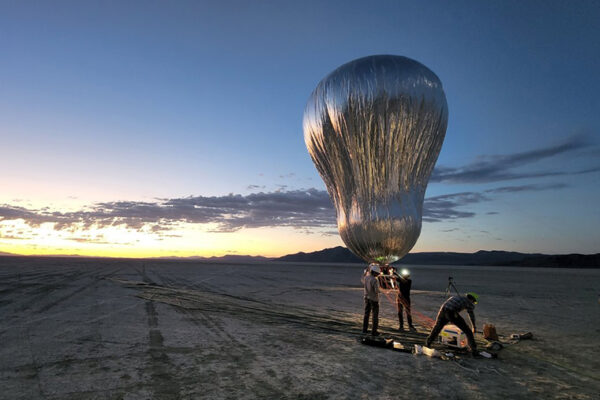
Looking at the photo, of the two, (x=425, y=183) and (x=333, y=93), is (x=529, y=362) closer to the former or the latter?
(x=425, y=183)

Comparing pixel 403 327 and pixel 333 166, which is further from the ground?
pixel 333 166

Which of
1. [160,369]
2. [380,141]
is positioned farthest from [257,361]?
[380,141]

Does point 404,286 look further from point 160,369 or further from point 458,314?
point 160,369

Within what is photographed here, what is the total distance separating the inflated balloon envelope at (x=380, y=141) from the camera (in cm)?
760

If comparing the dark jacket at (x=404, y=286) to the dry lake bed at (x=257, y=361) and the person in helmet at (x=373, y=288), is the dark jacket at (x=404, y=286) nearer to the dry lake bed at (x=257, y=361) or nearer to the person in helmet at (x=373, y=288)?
the dry lake bed at (x=257, y=361)

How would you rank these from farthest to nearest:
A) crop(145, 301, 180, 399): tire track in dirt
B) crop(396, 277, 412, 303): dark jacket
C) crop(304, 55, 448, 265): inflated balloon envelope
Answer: crop(396, 277, 412, 303): dark jacket, crop(304, 55, 448, 265): inflated balloon envelope, crop(145, 301, 180, 399): tire track in dirt

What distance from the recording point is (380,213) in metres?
7.61

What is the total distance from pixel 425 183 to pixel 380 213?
75.2 inches

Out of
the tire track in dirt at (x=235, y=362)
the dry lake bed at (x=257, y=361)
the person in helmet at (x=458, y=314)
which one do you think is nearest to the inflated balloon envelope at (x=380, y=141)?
the person in helmet at (x=458, y=314)

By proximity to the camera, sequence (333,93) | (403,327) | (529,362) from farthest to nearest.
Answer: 1. (403,327)
2. (333,93)
3. (529,362)

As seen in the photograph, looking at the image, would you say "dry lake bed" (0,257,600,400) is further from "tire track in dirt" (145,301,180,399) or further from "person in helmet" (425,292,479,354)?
"person in helmet" (425,292,479,354)

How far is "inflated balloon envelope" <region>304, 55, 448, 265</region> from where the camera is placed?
7602mm

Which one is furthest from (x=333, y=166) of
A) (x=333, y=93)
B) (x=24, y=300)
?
(x=24, y=300)

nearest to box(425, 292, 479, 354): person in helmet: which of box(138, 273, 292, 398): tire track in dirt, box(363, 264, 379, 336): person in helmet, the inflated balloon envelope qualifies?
the inflated balloon envelope
